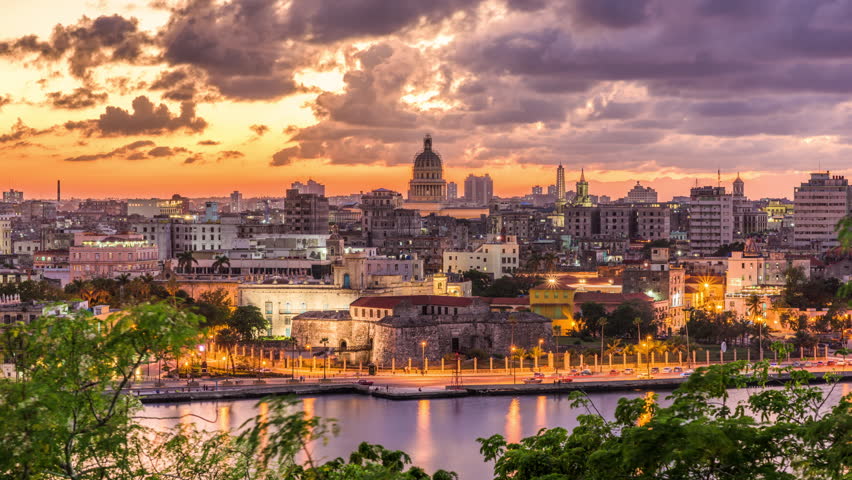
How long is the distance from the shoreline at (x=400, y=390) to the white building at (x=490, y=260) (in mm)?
31263

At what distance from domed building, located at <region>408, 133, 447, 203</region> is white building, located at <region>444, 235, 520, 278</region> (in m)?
76.7

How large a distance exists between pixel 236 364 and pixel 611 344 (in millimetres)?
13486

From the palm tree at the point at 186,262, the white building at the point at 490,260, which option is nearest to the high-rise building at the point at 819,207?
the white building at the point at 490,260

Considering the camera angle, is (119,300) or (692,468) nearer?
(692,468)

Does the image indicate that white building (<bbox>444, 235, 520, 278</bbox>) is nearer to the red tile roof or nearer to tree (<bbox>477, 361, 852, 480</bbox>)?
the red tile roof

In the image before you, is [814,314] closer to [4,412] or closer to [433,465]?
[433,465]

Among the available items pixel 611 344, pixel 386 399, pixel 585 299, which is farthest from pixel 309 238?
pixel 386 399

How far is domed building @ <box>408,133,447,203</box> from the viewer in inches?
5920

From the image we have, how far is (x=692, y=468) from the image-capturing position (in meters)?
12.1

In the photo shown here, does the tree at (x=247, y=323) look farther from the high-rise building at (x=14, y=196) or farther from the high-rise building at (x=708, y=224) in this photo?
the high-rise building at (x=14, y=196)

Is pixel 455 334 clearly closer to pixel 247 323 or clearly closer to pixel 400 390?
pixel 400 390

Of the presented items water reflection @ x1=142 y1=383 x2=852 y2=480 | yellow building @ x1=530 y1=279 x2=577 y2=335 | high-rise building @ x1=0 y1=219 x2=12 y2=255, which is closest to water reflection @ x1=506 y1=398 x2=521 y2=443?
water reflection @ x1=142 y1=383 x2=852 y2=480

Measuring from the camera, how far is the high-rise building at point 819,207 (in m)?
97.0

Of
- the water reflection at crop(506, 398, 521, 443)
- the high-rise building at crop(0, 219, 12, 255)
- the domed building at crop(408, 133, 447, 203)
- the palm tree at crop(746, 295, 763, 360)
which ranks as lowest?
the water reflection at crop(506, 398, 521, 443)
